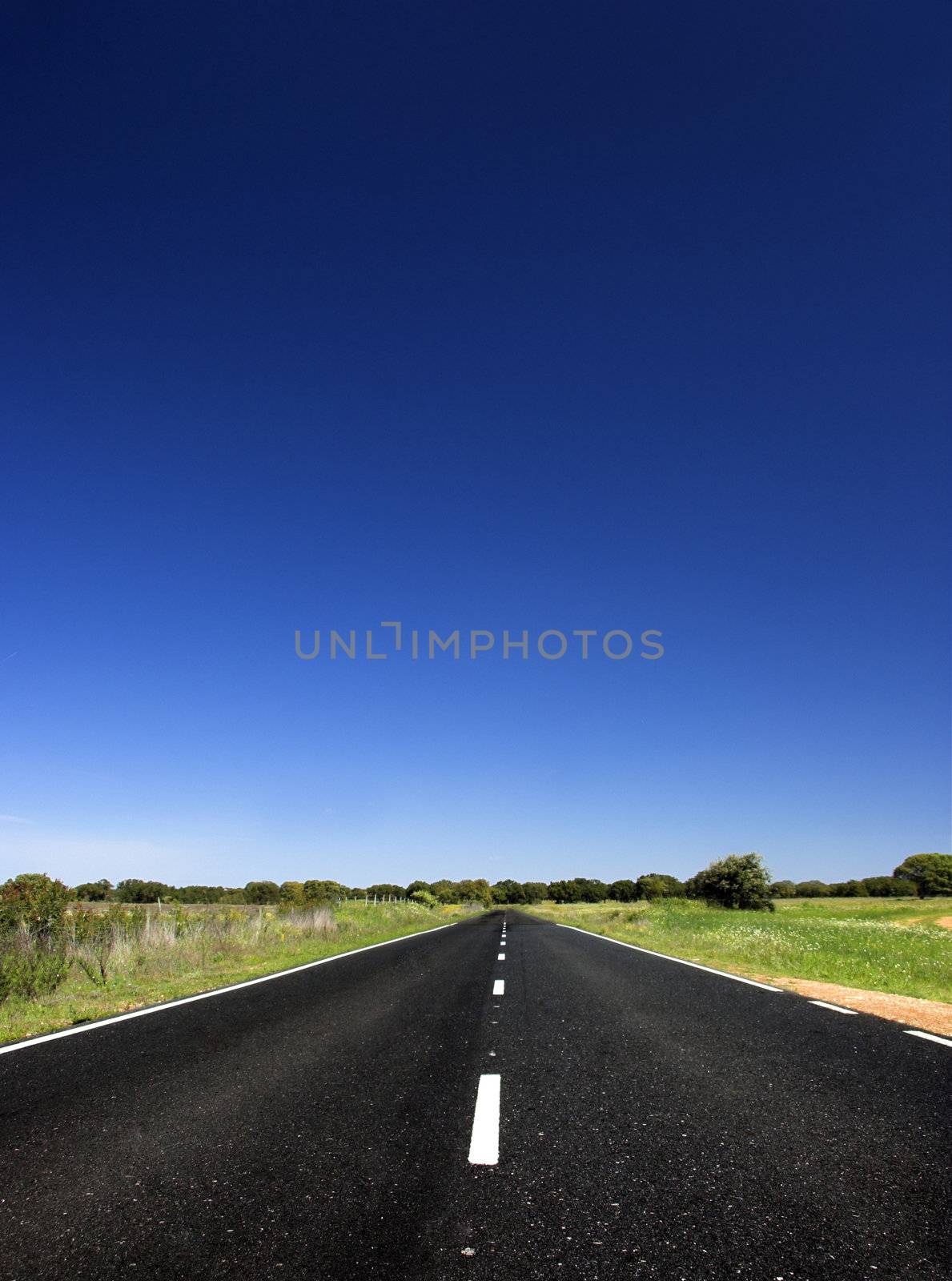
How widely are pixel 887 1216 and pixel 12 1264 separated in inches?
154

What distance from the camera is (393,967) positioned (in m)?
14.9

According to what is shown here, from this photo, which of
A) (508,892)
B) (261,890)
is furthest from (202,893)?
(508,892)

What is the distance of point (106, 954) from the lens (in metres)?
13.6

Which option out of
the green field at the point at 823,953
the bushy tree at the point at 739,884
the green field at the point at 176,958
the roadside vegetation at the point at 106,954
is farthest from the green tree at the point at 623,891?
the roadside vegetation at the point at 106,954

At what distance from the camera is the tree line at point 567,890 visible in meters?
41.8

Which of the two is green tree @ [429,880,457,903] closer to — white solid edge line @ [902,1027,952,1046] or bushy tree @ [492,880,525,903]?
bushy tree @ [492,880,525,903]

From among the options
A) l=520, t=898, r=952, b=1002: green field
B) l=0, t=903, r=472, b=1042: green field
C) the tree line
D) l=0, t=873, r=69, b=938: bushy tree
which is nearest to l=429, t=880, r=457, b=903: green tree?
the tree line

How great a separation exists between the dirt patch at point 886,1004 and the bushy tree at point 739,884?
52618 millimetres

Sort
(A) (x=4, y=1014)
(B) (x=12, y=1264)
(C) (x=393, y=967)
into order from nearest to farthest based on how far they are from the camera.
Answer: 1. (B) (x=12, y=1264)
2. (A) (x=4, y=1014)
3. (C) (x=393, y=967)

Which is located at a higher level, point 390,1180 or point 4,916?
point 4,916

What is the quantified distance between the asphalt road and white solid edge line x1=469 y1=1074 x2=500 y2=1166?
0.03 m

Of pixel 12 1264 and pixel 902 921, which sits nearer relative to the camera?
pixel 12 1264

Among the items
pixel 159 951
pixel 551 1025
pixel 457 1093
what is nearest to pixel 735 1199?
pixel 457 1093

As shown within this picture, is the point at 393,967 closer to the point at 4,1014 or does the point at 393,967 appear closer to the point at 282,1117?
the point at 4,1014
